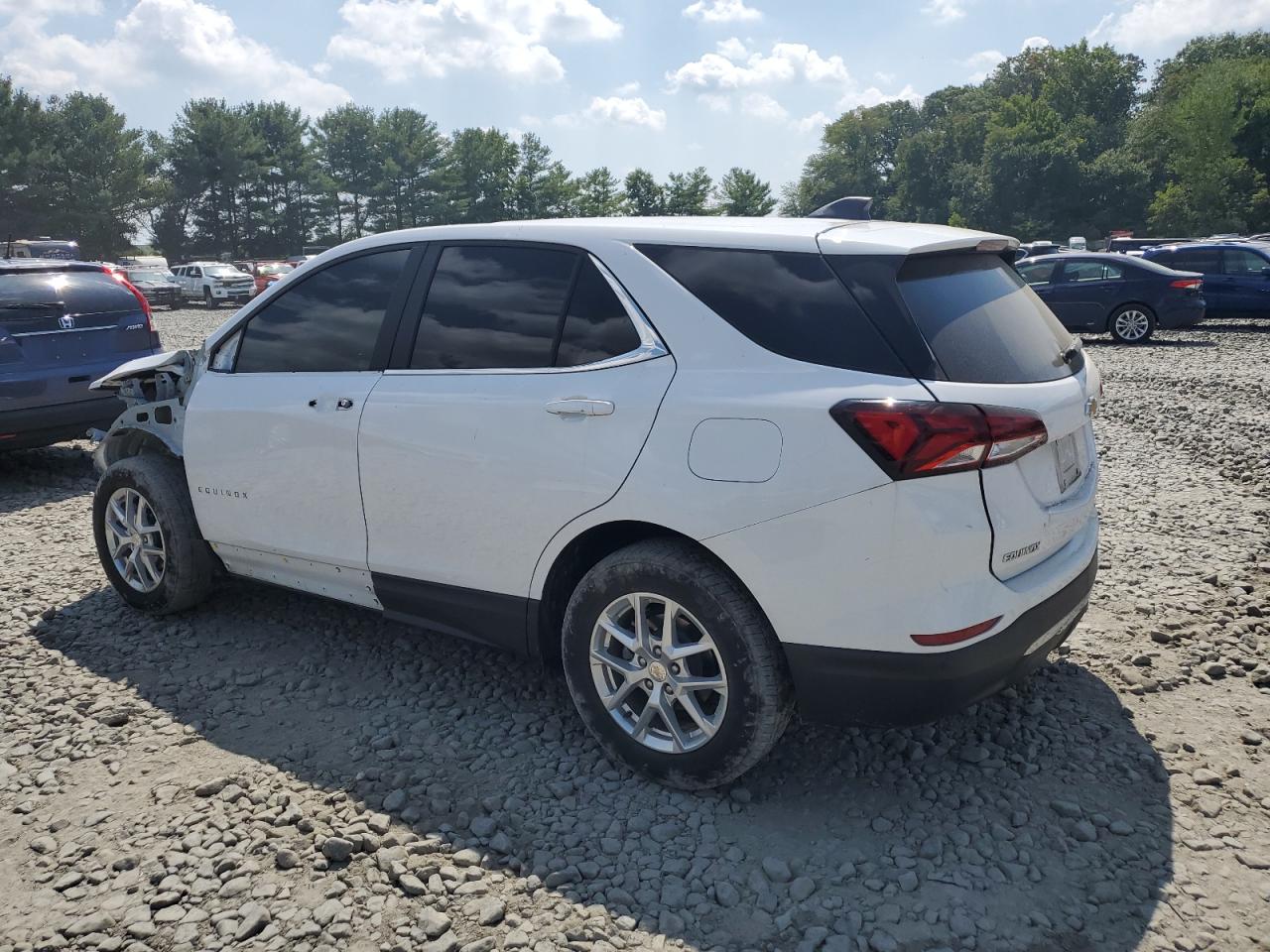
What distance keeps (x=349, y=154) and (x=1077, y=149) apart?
58.4 m

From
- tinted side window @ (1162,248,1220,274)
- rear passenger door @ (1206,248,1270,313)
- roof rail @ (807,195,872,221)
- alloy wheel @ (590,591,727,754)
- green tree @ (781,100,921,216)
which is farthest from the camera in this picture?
green tree @ (781,100,921,216)

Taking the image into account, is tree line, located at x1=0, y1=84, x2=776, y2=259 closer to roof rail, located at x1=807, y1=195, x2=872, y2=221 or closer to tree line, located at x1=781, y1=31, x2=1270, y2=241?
tree line, located at x1=781, y1=31, x2=1270, y2=241

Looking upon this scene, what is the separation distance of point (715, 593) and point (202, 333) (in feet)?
72.9

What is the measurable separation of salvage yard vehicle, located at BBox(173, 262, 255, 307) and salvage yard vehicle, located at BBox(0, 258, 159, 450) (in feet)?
100

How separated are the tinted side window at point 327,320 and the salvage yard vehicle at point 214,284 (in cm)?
3485

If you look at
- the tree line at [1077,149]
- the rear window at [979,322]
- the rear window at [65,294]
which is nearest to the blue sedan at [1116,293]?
the rear window at [65,294]

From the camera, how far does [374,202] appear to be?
82312 mm

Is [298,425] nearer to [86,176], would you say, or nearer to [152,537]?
[152,537]

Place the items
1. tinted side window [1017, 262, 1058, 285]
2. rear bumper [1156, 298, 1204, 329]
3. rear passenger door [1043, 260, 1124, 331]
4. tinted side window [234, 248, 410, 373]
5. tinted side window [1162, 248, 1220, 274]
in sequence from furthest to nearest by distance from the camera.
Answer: tinted side window [1162, 248, 1220, 274] < tinted side window [1017, 262, 1058, 285] < rear passenger door [1043, 260, 1124, 331] < rear bumper [1156, 298, 1204, 329] < tinted side window [234, 248, 410, 373]

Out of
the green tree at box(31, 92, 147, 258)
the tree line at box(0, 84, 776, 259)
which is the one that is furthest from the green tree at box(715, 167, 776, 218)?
the green tree at box(31, 92, 147, 258)

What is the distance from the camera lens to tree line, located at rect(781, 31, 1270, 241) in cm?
6581

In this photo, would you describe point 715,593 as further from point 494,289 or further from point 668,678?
point 494,289

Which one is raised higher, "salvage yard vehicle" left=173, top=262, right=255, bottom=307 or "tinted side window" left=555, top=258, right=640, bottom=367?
"tinted side window" left=555, top=258, right=640, bottom=367

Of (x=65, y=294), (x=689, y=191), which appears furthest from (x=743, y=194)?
(x=65, y=294)
